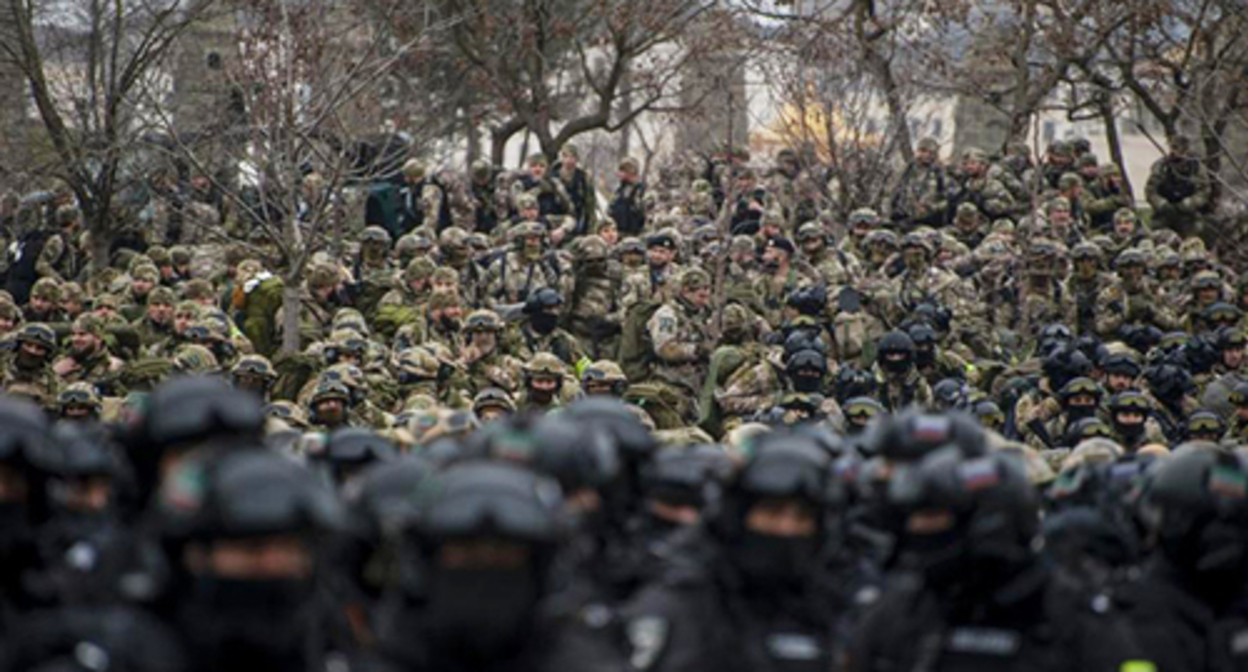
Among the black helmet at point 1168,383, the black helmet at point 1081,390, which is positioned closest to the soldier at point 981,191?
the black helmet at point 1168,383

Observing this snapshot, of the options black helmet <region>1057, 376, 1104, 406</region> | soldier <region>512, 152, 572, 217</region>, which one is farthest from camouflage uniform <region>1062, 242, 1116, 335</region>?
soldier <region>512, 152, 572, 217</region>

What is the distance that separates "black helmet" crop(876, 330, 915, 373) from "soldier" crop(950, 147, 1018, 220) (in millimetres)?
7468

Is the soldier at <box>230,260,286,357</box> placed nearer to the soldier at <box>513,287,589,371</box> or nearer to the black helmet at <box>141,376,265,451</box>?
the soldier at <box>513,287,589,371</box>

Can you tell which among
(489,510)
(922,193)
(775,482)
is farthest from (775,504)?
(922,193)

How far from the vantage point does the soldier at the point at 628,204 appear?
23812mm

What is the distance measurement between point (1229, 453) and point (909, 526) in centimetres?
127

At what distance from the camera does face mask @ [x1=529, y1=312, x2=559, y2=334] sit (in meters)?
17.3

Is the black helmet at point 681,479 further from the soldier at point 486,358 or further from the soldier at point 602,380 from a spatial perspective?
the soldier at point 486,358

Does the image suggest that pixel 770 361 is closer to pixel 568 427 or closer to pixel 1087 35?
pixel 568 427

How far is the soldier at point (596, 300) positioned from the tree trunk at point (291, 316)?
2465 mm

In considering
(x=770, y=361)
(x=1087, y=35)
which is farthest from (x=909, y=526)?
(x=1087, y=35)

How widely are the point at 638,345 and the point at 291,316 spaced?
273 centimetres

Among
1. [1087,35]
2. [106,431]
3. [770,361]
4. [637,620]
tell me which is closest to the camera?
[637,620]

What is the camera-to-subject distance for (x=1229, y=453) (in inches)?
293
